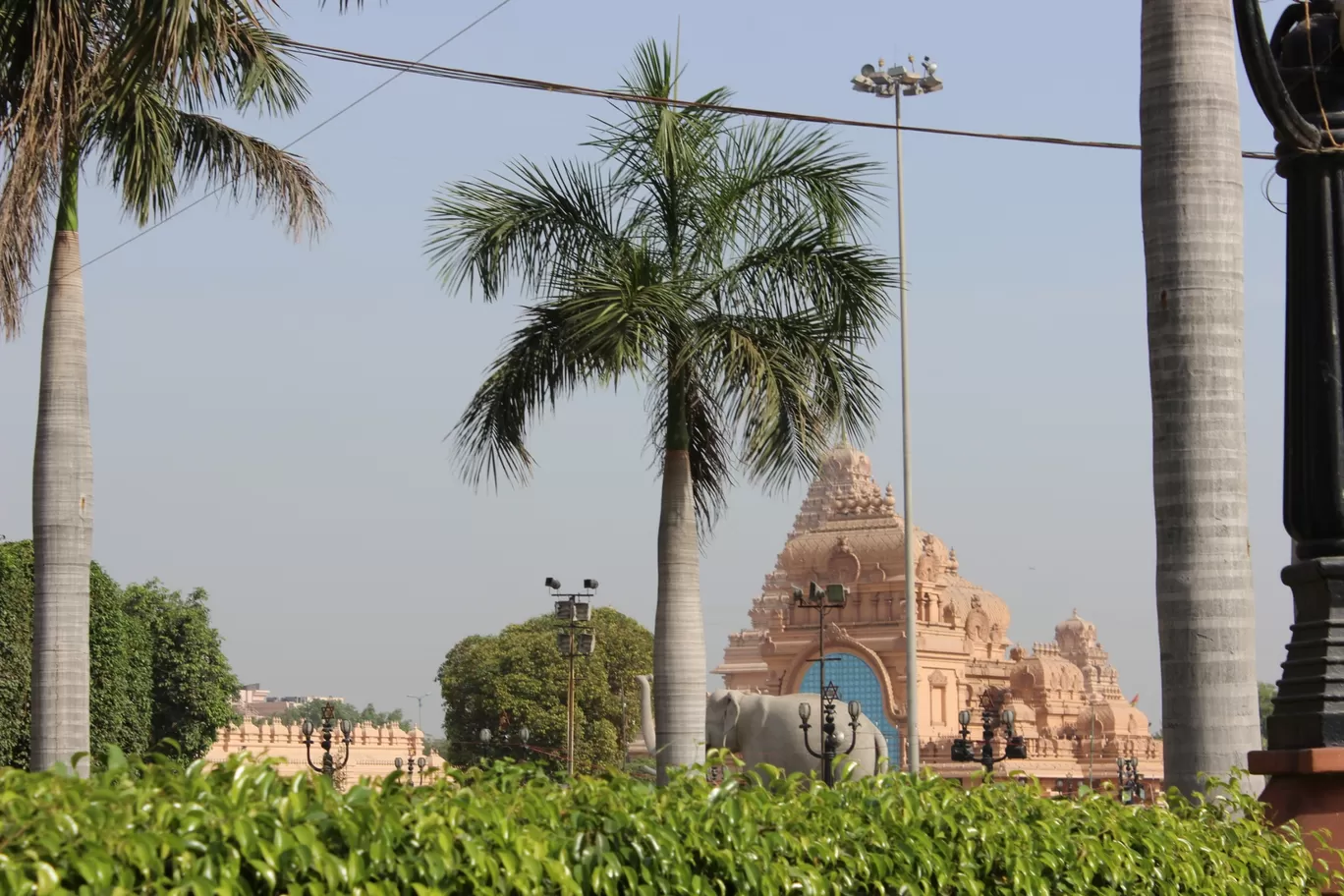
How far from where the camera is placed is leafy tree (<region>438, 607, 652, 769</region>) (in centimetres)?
5447

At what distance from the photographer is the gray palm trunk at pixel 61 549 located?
35.8ft

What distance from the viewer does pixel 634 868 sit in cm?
371

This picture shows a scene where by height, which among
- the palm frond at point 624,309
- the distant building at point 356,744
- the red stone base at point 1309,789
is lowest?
the distant building at point 356,744

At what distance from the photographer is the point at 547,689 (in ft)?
185

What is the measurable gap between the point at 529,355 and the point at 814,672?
40567mm

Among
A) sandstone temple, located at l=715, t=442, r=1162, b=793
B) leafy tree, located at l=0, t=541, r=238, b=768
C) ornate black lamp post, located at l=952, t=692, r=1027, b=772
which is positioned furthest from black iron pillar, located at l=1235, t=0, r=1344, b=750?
sandstone temple, located at l=715, t=442, r=1162, b=793

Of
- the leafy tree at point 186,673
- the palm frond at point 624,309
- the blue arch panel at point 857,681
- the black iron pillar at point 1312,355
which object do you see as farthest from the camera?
the blue arch panel at point 857,681

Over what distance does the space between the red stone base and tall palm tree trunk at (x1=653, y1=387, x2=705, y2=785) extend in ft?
23.2

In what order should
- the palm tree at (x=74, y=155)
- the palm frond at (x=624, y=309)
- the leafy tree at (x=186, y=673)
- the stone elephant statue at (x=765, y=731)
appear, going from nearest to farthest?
the palm tree at (x=74, y=155) → the palm frond at (x=624, y=309) → the stone elephant statue at (x=765, y=731) → the leafy tree at (x=186, y=673)

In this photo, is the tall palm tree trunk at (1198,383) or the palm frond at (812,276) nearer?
the tall palm tree trunk at (1198,383)

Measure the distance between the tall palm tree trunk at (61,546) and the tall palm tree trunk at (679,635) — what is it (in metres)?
4.50

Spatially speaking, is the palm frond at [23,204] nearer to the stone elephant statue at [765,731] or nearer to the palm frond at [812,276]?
the palm frond at [812,276]

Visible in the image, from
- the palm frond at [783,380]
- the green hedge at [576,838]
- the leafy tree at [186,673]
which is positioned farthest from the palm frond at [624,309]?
the leafy tree at [186,673]

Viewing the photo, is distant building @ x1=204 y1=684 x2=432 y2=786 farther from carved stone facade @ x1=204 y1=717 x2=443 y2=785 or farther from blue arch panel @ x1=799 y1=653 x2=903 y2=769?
blue arch panel @ x1=799 y1=653 x2=903 y2=769
